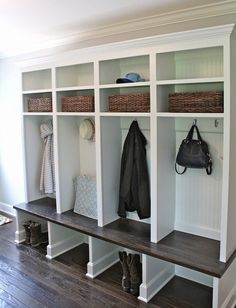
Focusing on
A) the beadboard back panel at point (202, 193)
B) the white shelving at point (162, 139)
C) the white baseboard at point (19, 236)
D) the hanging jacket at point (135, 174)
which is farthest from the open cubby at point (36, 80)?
the beadboard back panel at point (202, 193)

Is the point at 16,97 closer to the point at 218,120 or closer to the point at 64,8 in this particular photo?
the point at 64,8

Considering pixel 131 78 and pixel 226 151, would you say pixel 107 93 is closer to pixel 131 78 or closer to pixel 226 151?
pixel 131 78

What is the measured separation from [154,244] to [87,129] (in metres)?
1.38

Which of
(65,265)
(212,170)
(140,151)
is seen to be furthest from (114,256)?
(212,170)

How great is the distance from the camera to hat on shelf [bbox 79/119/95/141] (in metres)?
3.42

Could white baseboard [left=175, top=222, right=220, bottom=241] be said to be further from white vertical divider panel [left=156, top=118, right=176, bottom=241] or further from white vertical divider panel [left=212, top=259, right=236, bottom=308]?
white vertical divider panel [left=212, top=259, right=236, bottom=308]

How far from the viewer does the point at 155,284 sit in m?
2.82

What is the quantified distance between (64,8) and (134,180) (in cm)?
159

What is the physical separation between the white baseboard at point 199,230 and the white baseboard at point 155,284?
15.0 inches

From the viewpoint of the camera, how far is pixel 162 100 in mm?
2674

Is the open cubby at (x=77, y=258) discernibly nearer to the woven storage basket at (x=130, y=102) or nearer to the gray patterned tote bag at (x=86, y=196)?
the gray patterned tote bag at (x=86, y=196)

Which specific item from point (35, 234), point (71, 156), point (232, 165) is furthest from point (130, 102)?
point (35, 234)

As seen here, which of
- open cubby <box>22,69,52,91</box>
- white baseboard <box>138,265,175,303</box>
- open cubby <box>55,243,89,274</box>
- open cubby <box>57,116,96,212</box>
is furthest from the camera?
open cubby <box>22,69,52,91</box>

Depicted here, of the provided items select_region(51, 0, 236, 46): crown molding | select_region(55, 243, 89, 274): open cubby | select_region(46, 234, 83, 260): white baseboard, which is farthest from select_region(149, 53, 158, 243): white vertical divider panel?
select_region(46, 234, 83, 260): white baseboard
